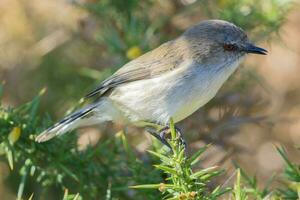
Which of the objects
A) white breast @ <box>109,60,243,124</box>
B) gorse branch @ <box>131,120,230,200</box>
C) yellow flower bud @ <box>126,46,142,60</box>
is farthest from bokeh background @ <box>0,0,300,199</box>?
gorse branch @ <box>131,120,230,200</box>

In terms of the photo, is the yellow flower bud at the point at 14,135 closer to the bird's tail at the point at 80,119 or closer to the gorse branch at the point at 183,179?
the bird's tail at the point at 80,119

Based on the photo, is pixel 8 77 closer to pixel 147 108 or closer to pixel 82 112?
pixel 82 112

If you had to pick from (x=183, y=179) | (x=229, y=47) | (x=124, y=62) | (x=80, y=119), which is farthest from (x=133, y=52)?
(x=183, y=179)

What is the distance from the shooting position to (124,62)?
4559 millimetres

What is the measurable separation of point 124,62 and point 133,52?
0.23 m

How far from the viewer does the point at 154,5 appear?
5.24 m

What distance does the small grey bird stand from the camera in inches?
171

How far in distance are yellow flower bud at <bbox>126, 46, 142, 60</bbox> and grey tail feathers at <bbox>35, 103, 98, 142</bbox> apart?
57 centimetres

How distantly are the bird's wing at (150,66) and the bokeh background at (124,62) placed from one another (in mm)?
96

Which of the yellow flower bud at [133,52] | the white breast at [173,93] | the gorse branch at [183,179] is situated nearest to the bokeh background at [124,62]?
the yellow flower bud at [133,52]

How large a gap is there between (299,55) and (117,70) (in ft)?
7.60

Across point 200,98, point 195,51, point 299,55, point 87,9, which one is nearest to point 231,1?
point 195,51

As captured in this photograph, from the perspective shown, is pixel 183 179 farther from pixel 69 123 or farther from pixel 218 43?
pixel 218 43

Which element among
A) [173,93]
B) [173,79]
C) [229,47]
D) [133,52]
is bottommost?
[173,93]
